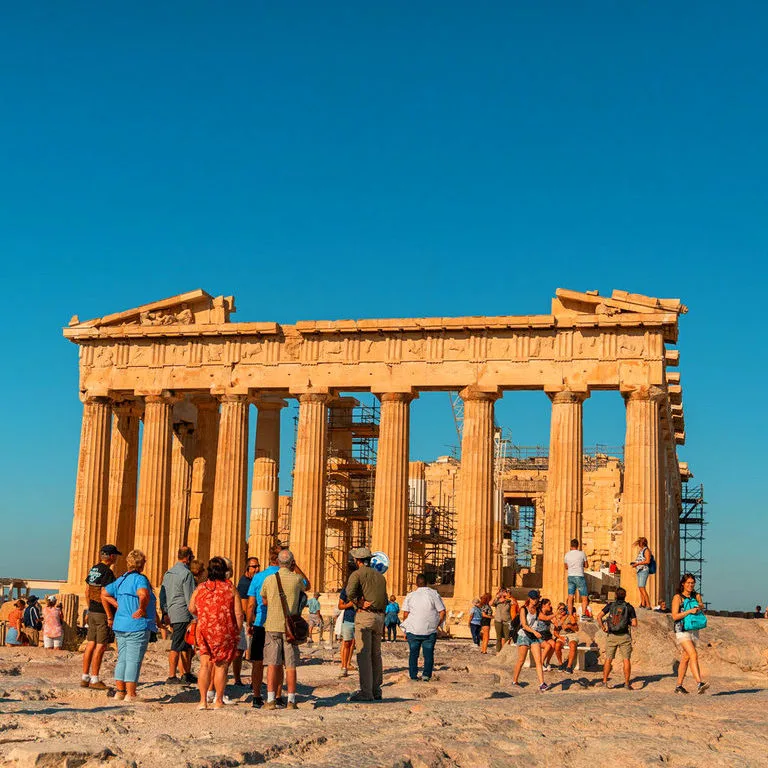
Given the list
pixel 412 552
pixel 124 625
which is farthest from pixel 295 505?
pixel 124 625

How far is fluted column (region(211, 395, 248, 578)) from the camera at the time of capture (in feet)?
129

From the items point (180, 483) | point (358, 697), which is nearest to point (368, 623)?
point (358, 697)

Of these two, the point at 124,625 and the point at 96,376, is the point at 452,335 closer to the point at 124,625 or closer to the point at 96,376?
the point at 96,376

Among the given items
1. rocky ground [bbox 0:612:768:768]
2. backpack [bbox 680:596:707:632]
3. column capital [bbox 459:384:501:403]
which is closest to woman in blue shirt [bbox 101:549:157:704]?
rocky ground [bbox 0:612:768:768]

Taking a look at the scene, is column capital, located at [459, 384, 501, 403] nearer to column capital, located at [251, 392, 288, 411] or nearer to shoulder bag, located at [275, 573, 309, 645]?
column capital, located at [251, 392, 288, 411]

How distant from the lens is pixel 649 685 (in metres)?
20.2

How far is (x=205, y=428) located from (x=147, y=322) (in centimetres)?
463

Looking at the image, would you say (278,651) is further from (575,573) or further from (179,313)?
(179,313)

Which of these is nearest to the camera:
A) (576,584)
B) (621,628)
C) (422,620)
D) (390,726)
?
(390,726)

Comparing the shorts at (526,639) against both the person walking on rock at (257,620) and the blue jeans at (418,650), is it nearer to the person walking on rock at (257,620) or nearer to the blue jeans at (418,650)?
the blue jeans at (418,650)

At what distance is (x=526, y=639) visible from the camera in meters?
19.3

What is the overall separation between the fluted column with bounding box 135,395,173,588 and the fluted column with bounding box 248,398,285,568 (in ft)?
10.4

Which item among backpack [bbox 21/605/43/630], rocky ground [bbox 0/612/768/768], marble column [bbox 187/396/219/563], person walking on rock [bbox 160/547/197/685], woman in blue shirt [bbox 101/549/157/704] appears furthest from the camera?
marble column [bbox 187/396/219/563]

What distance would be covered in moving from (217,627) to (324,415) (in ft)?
80.1
